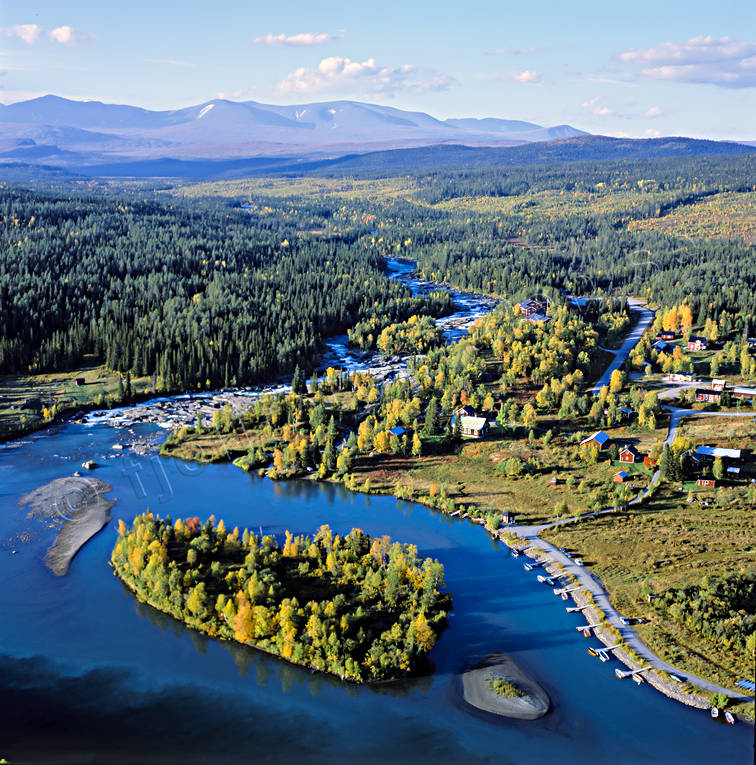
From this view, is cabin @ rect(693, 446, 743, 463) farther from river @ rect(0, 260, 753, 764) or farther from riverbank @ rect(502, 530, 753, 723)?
river @ rect(0, 260, 753, 764)

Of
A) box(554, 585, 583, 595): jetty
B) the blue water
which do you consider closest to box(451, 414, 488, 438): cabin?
the blue water

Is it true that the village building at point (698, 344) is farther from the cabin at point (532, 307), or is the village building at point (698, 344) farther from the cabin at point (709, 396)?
the cabin at point (532, 307)

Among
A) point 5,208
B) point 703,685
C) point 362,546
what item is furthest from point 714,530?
point 5,208

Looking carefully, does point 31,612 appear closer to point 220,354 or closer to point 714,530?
point 714,530

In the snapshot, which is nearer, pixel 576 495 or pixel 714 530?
pixel 714 530

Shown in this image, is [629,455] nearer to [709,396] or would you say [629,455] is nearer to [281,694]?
[709,396]

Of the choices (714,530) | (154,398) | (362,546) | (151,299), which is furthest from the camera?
(151,299)
